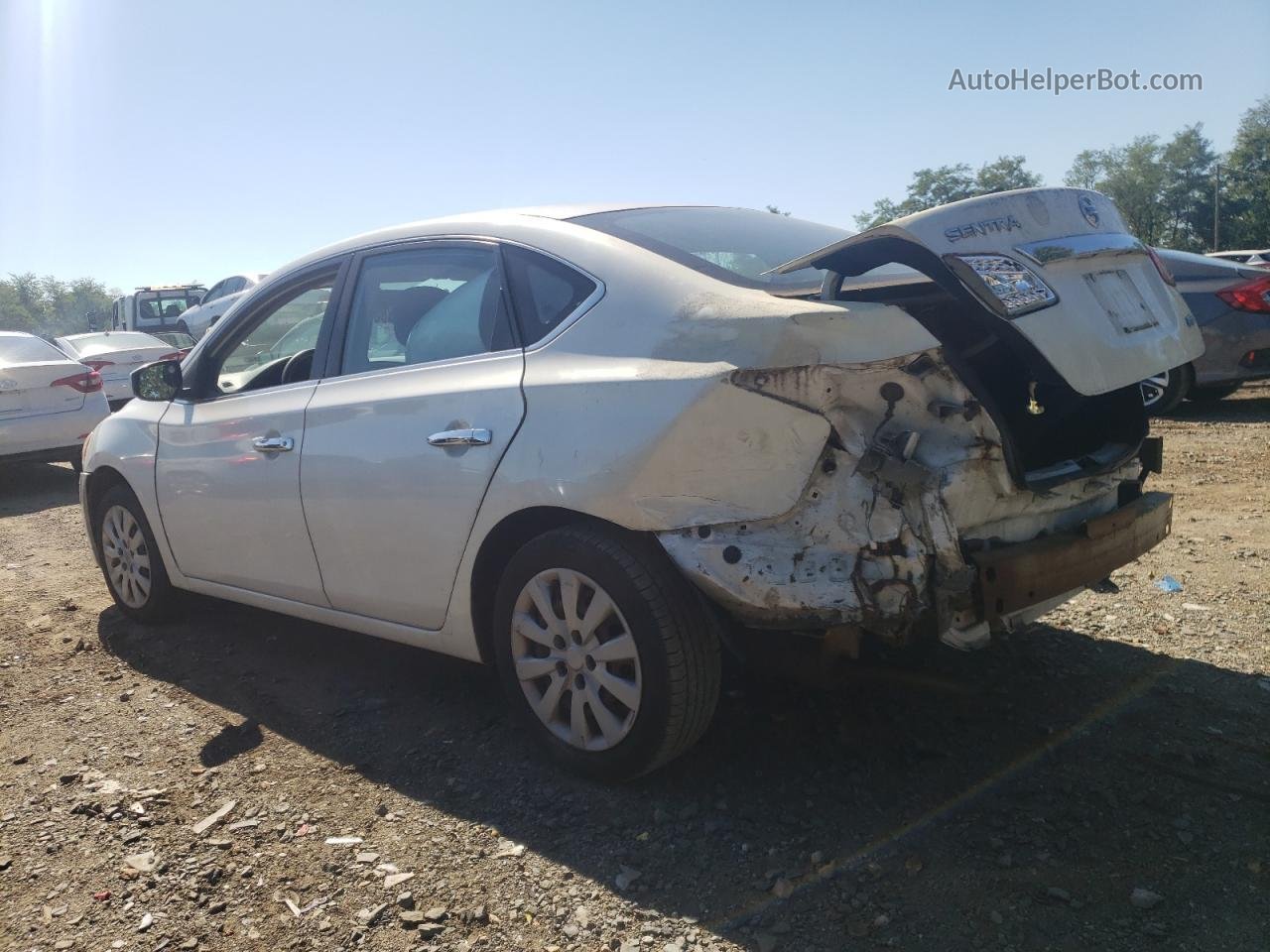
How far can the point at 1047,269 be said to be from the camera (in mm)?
2754

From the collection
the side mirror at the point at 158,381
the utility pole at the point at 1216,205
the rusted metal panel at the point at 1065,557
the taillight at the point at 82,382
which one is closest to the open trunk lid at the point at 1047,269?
the rusted metal panel at the point at 1065,557

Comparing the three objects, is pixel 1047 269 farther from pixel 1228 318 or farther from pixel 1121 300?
pixel 1228 318

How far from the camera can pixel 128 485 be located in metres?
4.88

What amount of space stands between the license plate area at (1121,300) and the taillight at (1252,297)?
267 inches

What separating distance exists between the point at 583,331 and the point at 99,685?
2.77m

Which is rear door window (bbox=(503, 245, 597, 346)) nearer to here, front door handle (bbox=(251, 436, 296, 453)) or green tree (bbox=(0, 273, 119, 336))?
front door handle (bbox=(251, 436, 296, 453))

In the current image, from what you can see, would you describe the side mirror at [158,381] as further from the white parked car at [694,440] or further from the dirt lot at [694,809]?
the dirt lot at [694,809]

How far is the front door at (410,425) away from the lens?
320cm

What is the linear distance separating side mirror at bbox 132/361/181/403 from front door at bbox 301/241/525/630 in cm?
117

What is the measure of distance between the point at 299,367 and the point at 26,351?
7472 mm

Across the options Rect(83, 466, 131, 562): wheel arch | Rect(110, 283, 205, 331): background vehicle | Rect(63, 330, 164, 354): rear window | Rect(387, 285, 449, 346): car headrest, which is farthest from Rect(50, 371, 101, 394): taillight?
Rect(110, 283, 205, 331): background vehicle

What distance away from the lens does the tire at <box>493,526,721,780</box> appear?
2.81m

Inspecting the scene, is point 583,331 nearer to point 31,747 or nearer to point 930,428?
point 930,428

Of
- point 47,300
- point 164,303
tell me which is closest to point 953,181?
point 164,303
